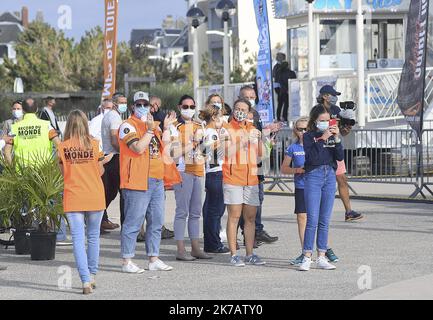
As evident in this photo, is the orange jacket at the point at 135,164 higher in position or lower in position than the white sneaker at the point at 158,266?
higher

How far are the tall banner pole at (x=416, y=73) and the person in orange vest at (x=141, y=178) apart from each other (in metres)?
9.05

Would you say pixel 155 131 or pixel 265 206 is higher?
pixel 155 131

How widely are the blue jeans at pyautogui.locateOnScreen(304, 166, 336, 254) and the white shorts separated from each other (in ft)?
2.18

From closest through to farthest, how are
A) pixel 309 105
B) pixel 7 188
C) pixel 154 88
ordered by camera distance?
pixel 7 188 < pixel 309 105 < pixel 154 88

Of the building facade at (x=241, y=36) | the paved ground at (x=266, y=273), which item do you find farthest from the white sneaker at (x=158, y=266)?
the building facade at (x=241, y=36)

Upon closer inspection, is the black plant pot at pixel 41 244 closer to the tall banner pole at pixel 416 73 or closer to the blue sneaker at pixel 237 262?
the blue sneaker at pixel 237 262

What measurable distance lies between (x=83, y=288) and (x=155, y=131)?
6.97ft

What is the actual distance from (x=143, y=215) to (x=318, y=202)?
1793 millimetres

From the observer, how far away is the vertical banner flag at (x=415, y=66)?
20.4 m

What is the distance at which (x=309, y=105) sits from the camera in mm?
30578

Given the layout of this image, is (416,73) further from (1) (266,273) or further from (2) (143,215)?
(2) (143,215)

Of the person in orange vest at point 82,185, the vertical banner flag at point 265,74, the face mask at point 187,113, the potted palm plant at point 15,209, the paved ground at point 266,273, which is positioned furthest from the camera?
the vertical banner flag at point 265,74
